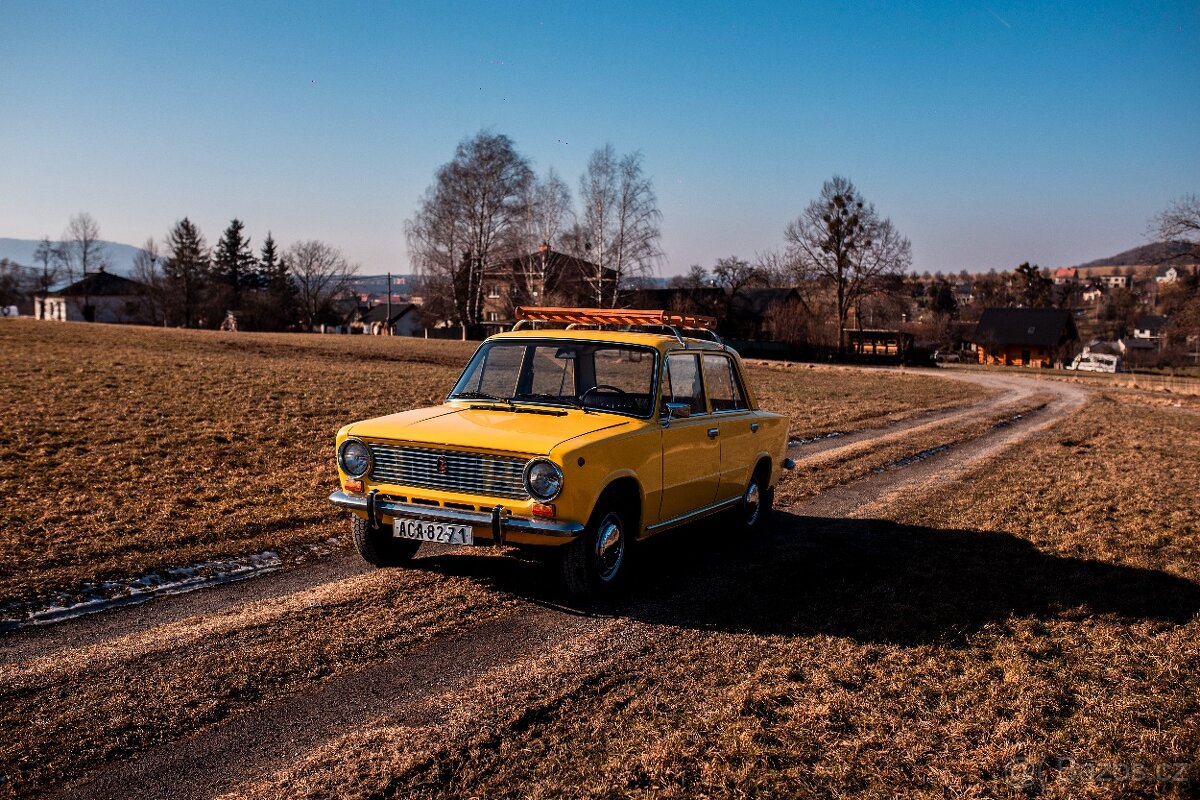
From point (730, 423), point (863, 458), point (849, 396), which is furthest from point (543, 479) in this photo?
point (849, 396)

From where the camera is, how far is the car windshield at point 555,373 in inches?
281

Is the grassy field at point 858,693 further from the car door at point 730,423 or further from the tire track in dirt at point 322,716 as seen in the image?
the car door at point 730,423

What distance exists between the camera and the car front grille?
594 cm

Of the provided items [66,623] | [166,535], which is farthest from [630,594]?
[166,535]


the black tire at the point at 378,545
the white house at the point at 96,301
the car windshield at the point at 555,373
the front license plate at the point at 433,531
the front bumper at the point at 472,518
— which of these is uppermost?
the white house at the point at 96,301

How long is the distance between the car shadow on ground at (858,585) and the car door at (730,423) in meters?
0.63

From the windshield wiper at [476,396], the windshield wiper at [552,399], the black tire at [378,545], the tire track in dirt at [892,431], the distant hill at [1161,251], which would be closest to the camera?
the black tire at [378,545]

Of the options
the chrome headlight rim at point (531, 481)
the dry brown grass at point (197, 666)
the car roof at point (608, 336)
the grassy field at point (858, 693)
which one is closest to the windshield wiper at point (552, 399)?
the car roof at point (608, 336)

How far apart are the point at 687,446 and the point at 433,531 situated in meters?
2.21

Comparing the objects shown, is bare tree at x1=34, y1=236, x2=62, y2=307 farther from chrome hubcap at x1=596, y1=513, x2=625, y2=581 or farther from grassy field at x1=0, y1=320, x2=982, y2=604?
chrome hubcap at x1=596, y1=513, x2=625, y2=581

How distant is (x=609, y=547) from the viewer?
6.39 metres

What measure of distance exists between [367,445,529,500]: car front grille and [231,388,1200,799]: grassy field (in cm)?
124

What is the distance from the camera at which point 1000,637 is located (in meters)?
5.83

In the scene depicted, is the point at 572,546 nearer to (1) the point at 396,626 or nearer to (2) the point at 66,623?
(1) the point at 396,626
